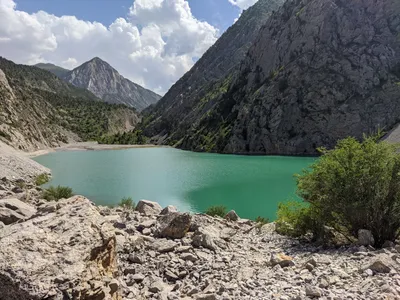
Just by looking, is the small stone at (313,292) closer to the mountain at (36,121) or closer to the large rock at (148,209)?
the large rock at (148,209)

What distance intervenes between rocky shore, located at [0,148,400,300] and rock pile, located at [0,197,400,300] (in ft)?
0.06

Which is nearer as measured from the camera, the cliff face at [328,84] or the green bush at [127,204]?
the green bush at [127,204]

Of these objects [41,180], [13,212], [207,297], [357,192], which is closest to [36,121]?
[41,180]

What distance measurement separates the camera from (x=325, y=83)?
310 feet

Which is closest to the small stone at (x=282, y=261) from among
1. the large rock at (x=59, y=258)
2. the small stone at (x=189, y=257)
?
the small stone at (x=189, y=257)

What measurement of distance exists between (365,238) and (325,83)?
9103 centimetres

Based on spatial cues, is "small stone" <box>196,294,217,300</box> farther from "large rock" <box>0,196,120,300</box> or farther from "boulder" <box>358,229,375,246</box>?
"boulder" <box>358,229,375,246</box>

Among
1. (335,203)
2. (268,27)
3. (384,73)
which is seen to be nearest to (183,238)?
(335,203)

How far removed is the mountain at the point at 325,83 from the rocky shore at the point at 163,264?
283 feet

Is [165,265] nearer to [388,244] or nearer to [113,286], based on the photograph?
[113,286]

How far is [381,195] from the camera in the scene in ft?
37.8

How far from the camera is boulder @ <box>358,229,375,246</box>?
36.0ft

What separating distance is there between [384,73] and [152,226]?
9559cm

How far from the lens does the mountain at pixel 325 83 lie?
90.6m
